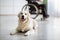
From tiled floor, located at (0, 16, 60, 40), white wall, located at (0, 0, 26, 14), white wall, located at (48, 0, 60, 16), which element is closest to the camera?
tiled floor, located at (0, 16, 60, 40)

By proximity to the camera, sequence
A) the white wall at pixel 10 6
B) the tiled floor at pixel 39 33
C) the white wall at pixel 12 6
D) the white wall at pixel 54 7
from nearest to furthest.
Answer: the tiled floor at pixel 39 33, the white wall at pixel 54 7, the white wall at pixel 12 6, the white wall at pixel 10 6

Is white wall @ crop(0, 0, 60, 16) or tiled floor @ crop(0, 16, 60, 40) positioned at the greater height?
white wall @ crop(0, 0, 60, 16)

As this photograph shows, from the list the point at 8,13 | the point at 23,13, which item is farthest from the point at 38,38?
the point at 8,13

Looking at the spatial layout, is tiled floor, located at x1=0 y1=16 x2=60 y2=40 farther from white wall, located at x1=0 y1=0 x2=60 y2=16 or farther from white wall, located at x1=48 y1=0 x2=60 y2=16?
white wall, located at x1=0 y1=0 x2=60 y2=16

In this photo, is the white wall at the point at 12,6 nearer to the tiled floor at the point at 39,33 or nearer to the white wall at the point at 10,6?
the white wall at the point at 10,6

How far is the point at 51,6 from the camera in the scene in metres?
7.44

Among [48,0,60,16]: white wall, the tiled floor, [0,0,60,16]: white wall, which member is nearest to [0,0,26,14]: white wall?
[0,0,60,16]: white wall

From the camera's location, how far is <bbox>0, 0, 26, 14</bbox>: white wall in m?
7.70

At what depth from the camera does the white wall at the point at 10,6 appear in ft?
25.3

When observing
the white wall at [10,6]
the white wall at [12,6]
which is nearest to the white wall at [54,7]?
the white wall at [12,6]

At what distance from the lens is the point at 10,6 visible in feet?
25.5

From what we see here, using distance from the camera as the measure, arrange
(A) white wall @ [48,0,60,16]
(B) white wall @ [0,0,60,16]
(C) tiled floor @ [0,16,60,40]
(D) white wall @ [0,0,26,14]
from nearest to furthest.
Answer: (C) tiled floor @ [0,16,60,40]
(A) white wall @ [48,0,60,16]
(B) white wall @ [0,0,60,16]
(D) white wall @ [0,0,26,14]

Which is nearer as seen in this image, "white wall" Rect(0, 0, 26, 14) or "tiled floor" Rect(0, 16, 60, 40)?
"tiled floor" Rect(0, 16, 60, 40)

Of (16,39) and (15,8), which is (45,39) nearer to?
(16,39)
